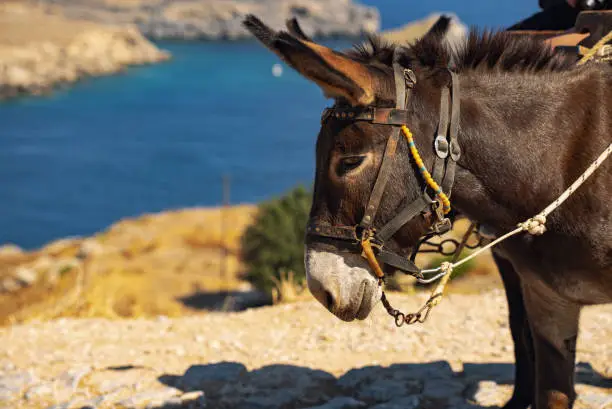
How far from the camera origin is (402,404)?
17.1 feet

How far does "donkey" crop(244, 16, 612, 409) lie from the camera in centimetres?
296

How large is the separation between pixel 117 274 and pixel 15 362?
46.9 ft

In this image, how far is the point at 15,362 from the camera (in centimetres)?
659

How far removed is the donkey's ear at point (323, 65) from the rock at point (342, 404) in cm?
285

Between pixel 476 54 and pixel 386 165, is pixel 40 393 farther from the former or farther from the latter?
pixel 476 54

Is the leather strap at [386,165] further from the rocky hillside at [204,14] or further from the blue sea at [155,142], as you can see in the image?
the rocky hillside at [204,14]

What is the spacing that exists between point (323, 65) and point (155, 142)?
6548 centimetres

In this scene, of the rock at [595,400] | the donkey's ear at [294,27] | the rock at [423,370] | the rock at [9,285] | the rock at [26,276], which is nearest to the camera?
the donkey's ear at [294,27]

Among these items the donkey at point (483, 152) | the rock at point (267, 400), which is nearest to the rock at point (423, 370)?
the rock at point (267, 400)

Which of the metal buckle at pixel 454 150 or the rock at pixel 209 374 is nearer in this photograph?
the metal buckle at pixel 454 150

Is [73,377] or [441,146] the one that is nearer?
[441,146]

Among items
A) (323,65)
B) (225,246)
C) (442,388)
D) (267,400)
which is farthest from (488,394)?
(225,246)

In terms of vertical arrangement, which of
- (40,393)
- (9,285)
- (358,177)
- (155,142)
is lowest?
(40,393)

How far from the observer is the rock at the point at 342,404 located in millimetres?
5215
